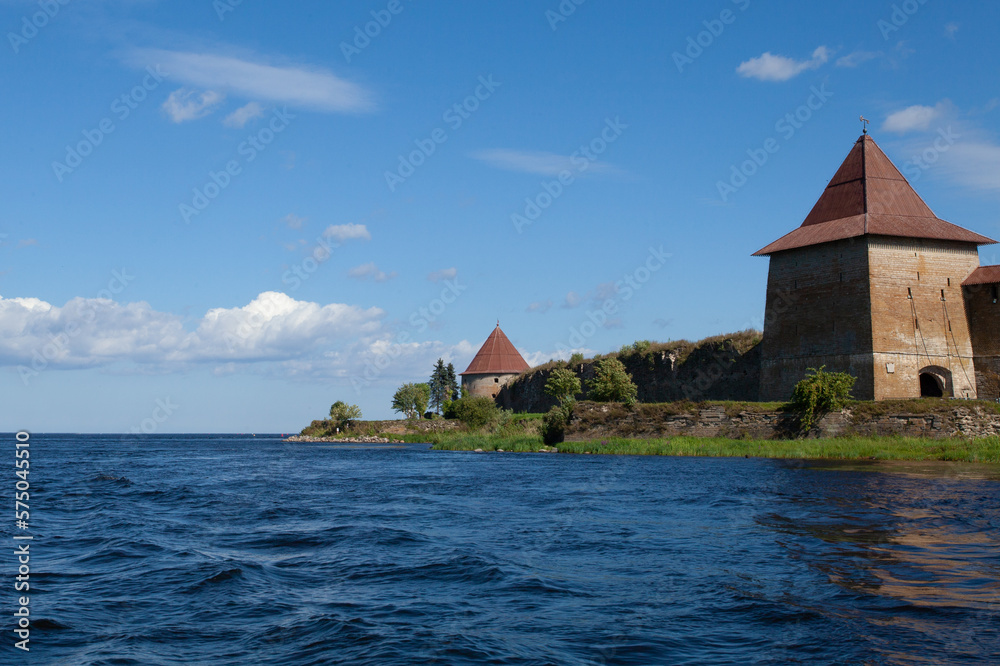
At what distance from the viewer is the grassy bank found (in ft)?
65.0

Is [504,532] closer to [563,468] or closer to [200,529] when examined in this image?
[200,529]

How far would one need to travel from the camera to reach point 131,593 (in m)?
7.25

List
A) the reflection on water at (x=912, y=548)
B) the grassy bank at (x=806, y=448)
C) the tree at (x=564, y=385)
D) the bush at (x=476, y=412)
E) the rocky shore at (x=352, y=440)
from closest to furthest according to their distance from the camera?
1. the reflection on water at (x=912, y=548)
2. the grassy bank at (x=806, y=448)
3. the tree at (x=564, y=385)
4. the bush at (x=476, y=412)
5. the rocky shore at (x=352, y=440)

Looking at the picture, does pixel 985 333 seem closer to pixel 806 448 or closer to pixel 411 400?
pixel 806 448

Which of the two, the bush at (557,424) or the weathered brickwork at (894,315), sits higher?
the weathered brickwork at (894,315)

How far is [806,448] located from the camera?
74.7 feet

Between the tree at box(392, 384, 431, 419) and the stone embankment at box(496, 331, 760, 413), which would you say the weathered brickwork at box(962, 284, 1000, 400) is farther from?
the tree at box(392, 384, 431, 419)

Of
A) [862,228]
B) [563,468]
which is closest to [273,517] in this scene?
[563,468]

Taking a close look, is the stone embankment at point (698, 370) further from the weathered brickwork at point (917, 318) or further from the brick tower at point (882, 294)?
the weathered brickwork at point (917, 318)

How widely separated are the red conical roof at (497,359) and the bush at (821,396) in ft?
116

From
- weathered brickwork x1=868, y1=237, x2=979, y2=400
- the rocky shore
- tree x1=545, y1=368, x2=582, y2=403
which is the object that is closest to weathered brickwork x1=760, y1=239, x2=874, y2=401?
weathered brickwork x1=868, y1=237, x2=979, y2=400

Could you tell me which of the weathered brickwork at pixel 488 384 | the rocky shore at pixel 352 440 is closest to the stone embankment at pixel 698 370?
the weathered brickwork at pixel 488 384

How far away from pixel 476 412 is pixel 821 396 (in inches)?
1050

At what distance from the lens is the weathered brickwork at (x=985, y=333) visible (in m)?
28.2
